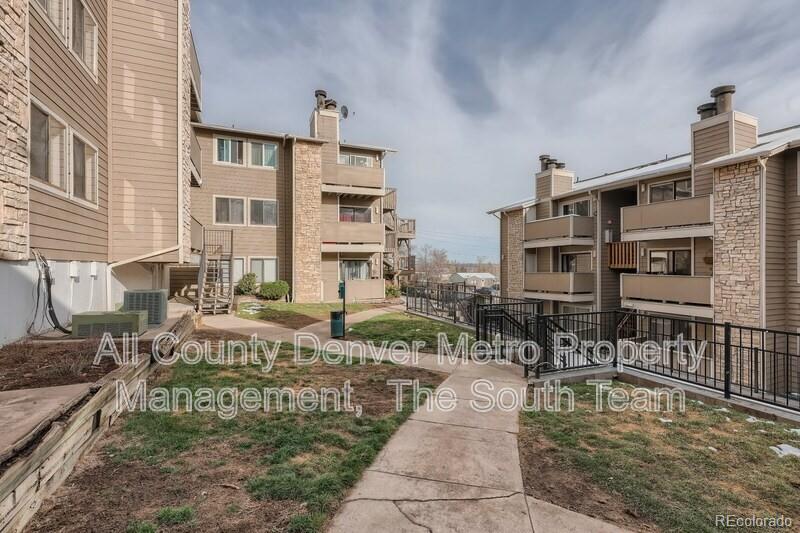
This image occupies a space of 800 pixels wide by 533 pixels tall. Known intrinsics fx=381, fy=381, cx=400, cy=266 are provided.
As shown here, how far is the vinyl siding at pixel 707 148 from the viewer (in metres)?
13.2

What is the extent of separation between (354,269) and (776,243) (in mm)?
17472

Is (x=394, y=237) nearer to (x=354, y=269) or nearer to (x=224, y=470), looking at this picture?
(x=354, y=269)

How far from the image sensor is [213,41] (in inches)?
581

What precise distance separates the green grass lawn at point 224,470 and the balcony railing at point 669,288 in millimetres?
12950

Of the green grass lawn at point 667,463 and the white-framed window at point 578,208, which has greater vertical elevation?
the white-framed window at point 578,208

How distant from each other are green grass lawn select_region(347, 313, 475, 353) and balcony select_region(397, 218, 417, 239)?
20491 mm

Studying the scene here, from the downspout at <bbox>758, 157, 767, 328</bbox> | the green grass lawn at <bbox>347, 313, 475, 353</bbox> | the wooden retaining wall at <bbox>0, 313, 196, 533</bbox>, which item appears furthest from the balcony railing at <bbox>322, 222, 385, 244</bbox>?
the wooden retaining wall at <bbox>0, 313, 196, 533</bbox>

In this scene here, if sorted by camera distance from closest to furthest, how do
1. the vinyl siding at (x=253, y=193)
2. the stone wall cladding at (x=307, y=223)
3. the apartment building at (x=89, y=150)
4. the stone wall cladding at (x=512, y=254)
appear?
the apartment building at (x=89, y=150), the vinyl siding at (x=253, y=193), the stone wall cladding at (x=307, y=223), the stone wall cladding at (x=512, y=254)

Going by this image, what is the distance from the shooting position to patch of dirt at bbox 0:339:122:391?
158 inches

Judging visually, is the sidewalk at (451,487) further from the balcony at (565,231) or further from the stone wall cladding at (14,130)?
the balcony at (565,231)

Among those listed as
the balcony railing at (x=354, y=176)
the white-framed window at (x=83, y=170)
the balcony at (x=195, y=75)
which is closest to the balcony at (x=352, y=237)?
the balcony railing at (x=354, y=176)

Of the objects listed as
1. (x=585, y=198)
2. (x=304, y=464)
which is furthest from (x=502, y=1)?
(x=304, y=464)

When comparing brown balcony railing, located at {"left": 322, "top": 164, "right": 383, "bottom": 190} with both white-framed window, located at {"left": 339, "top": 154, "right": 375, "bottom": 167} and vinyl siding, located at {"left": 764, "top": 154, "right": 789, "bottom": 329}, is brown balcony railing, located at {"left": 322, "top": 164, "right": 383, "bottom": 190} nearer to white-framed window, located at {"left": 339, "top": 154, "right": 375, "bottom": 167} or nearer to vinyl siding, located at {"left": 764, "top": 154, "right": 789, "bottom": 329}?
white-framed window, located at {"left": 339, "top": 154, "right": 375, "bottom": 167}

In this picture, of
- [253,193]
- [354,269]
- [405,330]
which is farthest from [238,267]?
[405,330]
